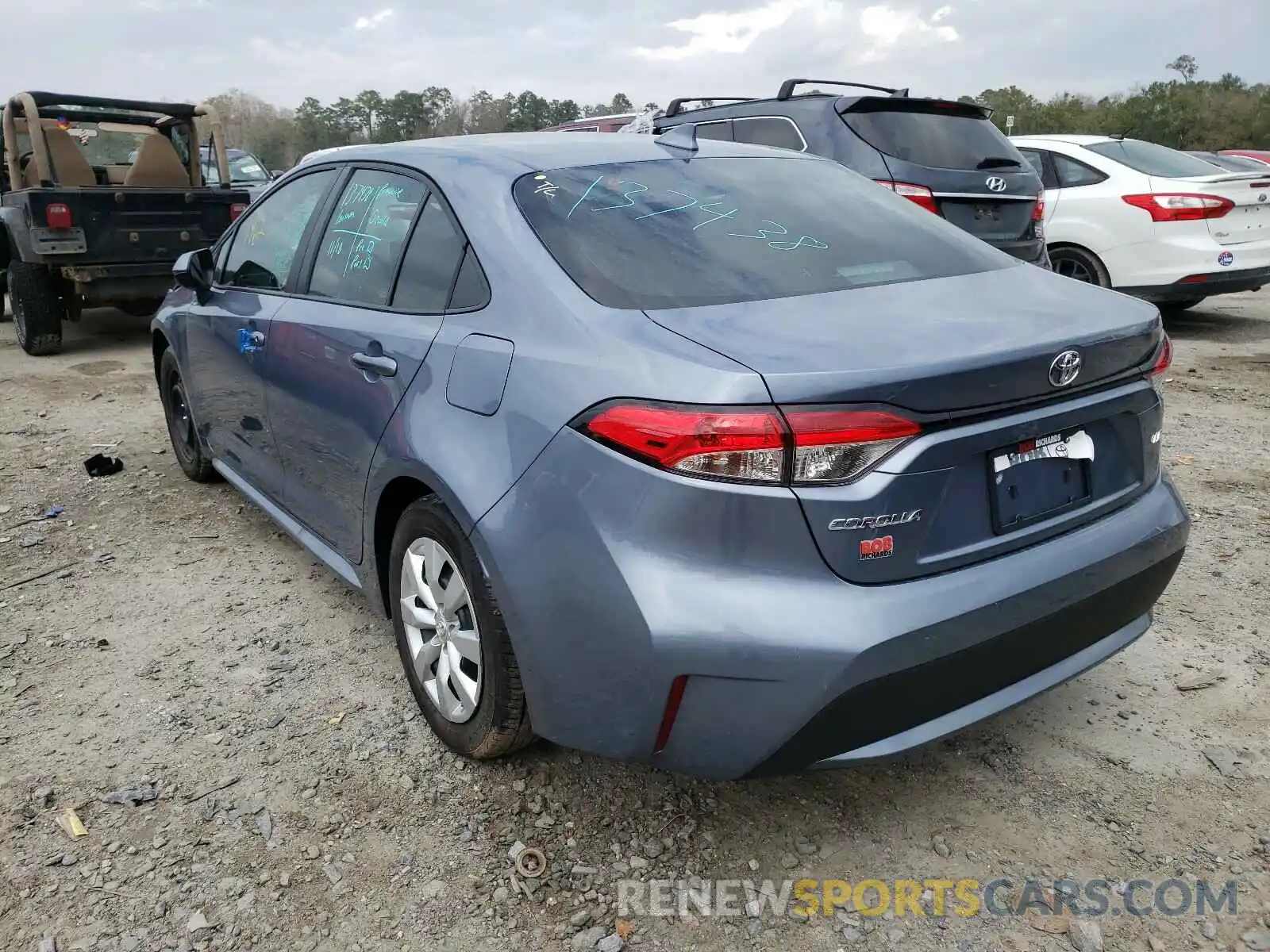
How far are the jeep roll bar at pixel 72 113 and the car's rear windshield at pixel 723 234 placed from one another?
7.24m

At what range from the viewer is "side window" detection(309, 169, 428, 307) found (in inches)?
109

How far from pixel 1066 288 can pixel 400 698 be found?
215cm

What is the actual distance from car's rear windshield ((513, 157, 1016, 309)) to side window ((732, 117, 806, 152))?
3332mm

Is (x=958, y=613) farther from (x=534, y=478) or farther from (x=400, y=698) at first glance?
(x=400, y=698)

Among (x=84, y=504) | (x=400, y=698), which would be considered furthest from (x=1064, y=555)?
(x=84, y=504)

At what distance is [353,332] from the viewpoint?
277cm

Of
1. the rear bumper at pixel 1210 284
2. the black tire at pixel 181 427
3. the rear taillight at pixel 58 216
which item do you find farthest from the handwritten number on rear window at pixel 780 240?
the rear taillight at pixel 58 216

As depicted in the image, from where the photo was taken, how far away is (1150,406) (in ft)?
7.59

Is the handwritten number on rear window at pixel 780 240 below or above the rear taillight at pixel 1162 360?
above

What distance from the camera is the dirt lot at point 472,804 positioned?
6.77ft

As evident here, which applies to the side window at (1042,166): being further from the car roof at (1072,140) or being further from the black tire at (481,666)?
the black tire at (481,666)

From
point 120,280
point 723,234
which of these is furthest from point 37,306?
point 723,234

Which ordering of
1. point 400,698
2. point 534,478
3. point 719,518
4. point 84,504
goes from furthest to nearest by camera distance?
point 84,504 < point 400,698 < point 534,478 < point 719,518

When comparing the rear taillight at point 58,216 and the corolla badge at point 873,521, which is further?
the rear taillight at point 58,216
